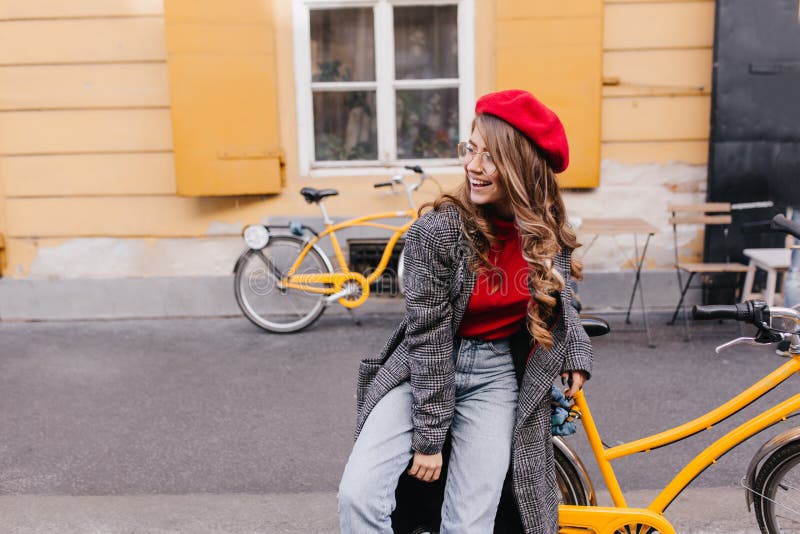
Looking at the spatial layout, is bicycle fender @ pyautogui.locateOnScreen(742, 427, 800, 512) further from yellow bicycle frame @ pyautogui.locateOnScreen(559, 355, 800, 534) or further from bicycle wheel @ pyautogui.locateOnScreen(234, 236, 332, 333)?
bicycle wheel @ pyautogui.locateOnScreen(234, 236, 332, 333)

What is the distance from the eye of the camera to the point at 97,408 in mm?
4645

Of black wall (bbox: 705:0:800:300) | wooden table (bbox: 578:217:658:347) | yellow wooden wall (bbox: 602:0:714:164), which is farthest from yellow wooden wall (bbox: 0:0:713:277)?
wooden table (bbox: 578:217:658:347)

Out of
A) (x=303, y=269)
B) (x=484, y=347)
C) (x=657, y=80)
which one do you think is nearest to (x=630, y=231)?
(x=657, y=80)

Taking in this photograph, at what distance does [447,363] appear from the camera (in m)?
2.13

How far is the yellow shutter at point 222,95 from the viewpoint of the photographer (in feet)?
20.0

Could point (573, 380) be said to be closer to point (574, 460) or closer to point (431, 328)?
point (574, 460)

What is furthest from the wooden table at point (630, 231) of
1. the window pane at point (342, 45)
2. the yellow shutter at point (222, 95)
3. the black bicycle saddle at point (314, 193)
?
the yellow shutter at point (222, 95)

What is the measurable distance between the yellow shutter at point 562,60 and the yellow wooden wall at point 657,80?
0.24 metres

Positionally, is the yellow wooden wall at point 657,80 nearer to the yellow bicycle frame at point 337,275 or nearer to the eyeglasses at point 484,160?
the yellow bicycle frame at point 337,275

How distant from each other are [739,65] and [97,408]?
511cm

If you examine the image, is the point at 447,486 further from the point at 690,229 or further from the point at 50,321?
the point at 50,321

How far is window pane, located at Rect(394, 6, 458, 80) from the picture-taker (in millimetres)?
6516

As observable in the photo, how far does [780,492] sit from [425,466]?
1.16 meters

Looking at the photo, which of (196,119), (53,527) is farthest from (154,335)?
(53,527)
